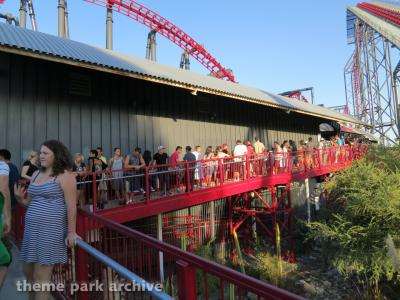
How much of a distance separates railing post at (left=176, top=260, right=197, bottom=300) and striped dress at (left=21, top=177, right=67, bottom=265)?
1.27 meters

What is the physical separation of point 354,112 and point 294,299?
4776cm

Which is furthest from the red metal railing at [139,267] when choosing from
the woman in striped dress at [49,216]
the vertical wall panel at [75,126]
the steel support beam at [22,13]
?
the steel support beam at [22,13]

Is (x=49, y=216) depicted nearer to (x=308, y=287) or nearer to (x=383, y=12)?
(x=308, y=287)

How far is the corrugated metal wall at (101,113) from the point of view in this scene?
29.9 ft

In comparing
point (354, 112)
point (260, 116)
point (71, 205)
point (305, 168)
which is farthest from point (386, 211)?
point (354, 112)

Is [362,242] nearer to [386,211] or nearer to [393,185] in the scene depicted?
[386,211]

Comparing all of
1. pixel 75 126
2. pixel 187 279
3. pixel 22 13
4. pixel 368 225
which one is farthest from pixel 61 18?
pixel 187 279

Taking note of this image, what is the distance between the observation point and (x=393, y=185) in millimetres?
10781

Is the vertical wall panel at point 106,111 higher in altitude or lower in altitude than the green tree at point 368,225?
higher

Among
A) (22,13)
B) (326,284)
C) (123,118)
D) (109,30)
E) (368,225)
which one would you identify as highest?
(22,13)

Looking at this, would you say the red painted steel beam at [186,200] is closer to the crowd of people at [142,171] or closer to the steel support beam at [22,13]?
the crowd of people at [142,171]

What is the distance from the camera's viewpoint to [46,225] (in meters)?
3.01

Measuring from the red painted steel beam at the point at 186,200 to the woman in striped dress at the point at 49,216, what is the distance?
4.09 meters

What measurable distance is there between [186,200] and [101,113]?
4.08 metres
